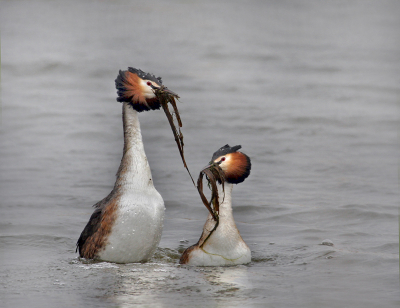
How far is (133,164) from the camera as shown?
25.3ft

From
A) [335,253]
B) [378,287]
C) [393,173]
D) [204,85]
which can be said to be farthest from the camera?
[204,85]

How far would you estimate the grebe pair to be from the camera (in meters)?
7.64

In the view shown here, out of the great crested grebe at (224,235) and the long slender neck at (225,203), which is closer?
the great crested grebe at (224,235)

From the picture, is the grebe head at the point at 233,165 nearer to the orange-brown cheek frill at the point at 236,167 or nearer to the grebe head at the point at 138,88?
the orange-brown cheek frill at the point at 236,167

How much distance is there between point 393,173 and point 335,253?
4560mm

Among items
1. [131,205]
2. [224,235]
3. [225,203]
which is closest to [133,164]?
[131,205]

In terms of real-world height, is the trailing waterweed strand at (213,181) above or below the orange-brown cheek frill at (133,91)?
below

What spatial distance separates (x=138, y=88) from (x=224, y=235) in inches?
69.2

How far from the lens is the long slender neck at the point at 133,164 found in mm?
7680

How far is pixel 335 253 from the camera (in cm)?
857

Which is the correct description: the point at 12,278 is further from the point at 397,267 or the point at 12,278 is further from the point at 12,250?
the point at 397,267

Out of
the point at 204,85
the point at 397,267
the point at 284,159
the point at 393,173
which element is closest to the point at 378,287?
the point at 397,267

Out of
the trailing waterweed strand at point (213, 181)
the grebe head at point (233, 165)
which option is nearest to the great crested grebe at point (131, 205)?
the trailing waterweed strand at point (213, 181)

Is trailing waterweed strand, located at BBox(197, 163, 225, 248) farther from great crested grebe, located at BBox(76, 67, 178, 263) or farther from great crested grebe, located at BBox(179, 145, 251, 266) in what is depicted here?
great crested grebe, located at BBox(76, 67, 178, 263)
